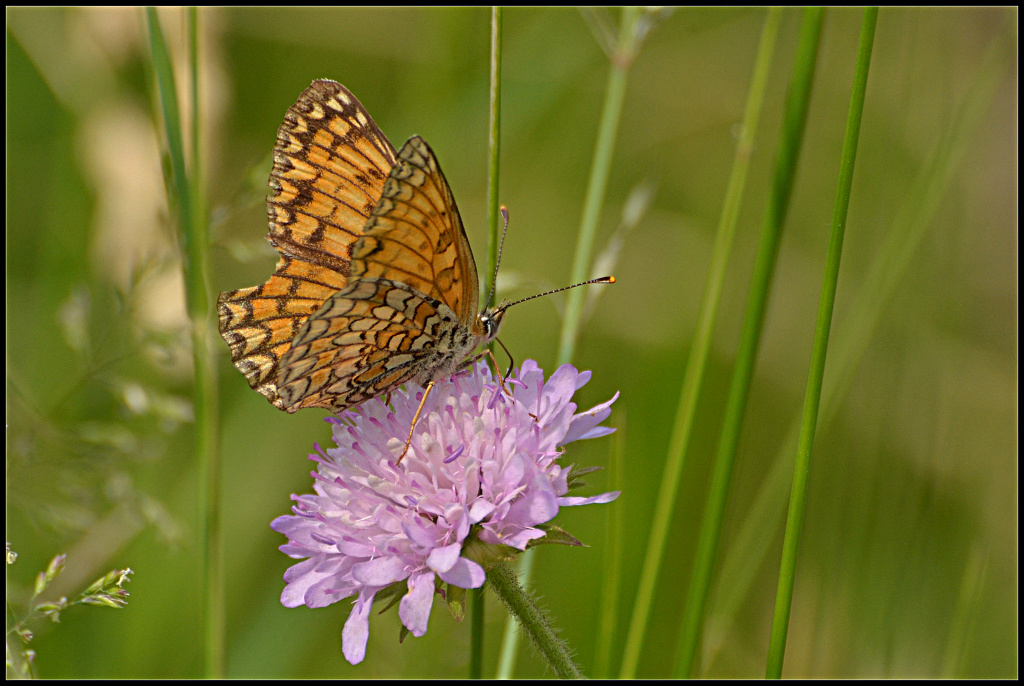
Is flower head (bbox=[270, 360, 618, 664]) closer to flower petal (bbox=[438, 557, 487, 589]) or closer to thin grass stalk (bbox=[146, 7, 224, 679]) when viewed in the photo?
flower petal (bbox=[438, 557, 487, 589])

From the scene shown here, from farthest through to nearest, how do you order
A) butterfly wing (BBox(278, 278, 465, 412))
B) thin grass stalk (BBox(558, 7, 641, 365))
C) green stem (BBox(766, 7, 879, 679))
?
1. thin grass stalk (BBox(558, 7, 641, 365))
2. butterfly wing (BBox(278, 278, 465, 412))
3. green stem (BBox(766, 7, 879, 679))

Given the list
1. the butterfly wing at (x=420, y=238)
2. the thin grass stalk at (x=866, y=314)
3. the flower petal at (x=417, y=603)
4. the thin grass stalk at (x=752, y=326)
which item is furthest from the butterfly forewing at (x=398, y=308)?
the thin grass stalk at (x=866, y=314)

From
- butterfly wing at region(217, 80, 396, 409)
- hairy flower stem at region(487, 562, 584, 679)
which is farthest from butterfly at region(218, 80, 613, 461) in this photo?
hairy flower stem at region(487, 562, 584, 679)

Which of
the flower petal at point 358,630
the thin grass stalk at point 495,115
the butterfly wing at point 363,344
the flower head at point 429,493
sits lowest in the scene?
the flower petal at point 358,630

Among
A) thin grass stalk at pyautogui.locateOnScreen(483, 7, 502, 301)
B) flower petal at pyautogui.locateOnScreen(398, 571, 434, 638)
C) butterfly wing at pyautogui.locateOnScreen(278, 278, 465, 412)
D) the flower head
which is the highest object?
thin grass stalk at pyautogui.locateOnScreen(483, 7, 502, 301)

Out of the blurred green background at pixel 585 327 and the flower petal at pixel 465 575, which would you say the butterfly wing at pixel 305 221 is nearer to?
the blurred green background at pixel 585 327

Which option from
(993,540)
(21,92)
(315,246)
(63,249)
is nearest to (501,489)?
(315,246)
